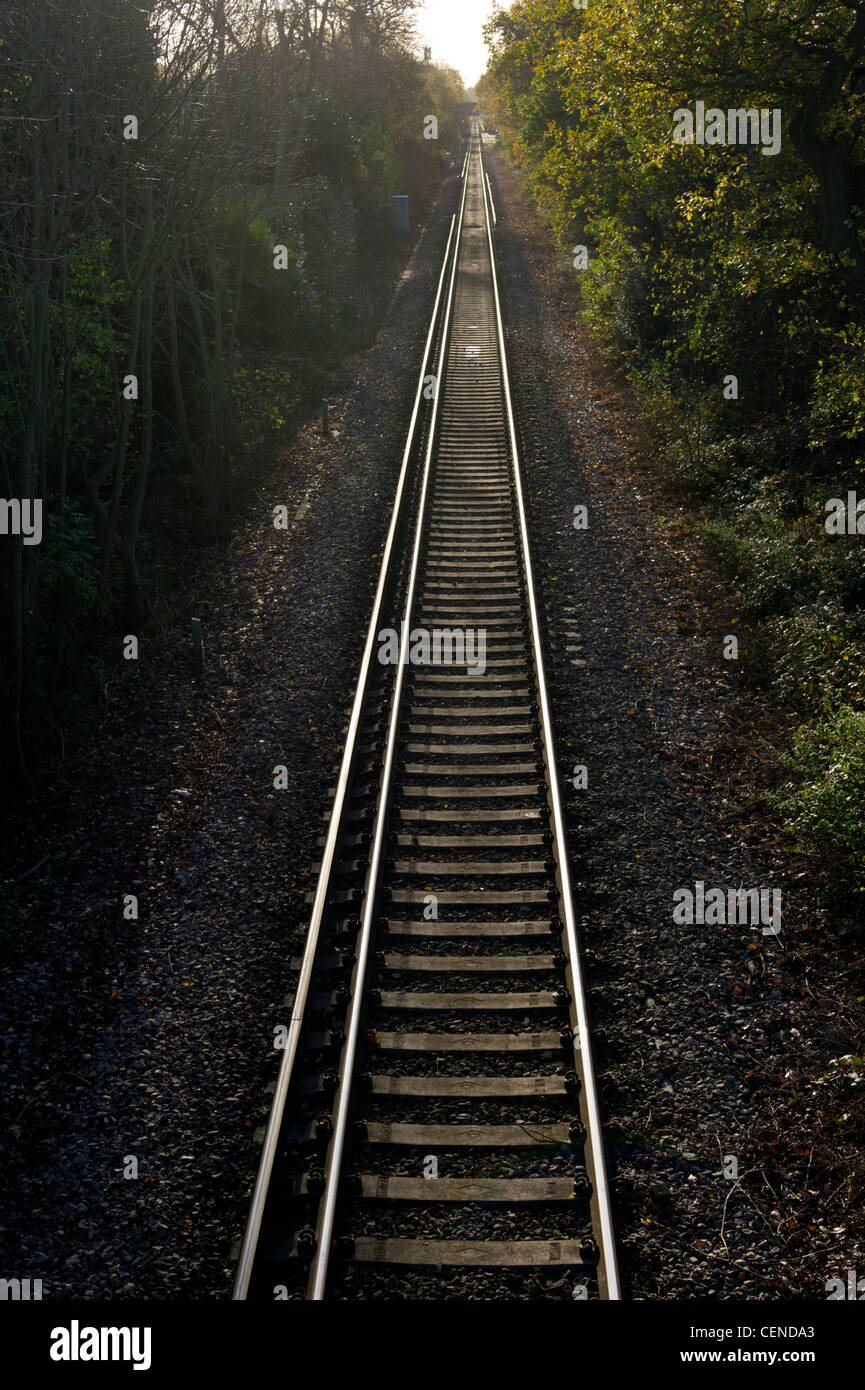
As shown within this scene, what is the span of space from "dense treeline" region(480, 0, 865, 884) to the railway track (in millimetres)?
2539

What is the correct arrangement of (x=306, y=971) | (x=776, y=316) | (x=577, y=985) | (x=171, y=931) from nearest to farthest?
(x=577, y=985) < (x=306, y=971) < (x=171, y=931) < (x=776, y=316)

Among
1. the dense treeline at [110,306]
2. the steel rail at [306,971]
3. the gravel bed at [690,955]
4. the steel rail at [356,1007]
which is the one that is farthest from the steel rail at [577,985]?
the dense treeline at [110,306]

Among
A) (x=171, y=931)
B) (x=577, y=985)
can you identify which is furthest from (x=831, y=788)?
(x=171, y=931)

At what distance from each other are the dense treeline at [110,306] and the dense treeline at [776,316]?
5.68 metres

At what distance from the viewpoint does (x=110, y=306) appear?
1312 centimetres

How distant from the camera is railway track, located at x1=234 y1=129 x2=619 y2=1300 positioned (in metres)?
4.91

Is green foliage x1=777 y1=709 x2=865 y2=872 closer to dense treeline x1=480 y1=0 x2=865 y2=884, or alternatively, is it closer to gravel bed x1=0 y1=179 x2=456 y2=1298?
dense treeline x1=480 y1=0 x2=865 y2=884

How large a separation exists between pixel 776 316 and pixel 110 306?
393 inches

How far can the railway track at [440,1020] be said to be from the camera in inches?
193

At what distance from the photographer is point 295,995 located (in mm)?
6379

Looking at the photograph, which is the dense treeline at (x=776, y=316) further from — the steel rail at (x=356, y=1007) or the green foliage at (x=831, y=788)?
the steel rail at (x=356, y=1007)

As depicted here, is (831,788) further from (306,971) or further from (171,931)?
(171,931)

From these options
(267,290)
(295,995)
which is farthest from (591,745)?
(267,290)

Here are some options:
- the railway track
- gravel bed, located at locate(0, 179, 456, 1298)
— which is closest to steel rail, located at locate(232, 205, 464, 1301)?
the railway track
